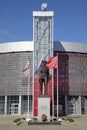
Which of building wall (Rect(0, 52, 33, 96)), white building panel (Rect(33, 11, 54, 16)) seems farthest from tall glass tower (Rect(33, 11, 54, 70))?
building wall (Rect(0, 52, 33, 96))

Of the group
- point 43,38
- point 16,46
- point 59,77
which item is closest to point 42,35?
point 43,38

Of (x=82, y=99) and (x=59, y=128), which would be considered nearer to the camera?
(x=59, y=128)

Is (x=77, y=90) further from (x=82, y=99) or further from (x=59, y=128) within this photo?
(x=59, y=128)

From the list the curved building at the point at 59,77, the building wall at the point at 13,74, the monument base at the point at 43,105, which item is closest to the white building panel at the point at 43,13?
the curved building at the point at 59,77

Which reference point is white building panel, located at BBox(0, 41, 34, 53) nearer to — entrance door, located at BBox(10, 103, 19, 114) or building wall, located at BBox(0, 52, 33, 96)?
building wall, located at BBox(0, 52, 33, 96)

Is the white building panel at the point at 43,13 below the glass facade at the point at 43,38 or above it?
above

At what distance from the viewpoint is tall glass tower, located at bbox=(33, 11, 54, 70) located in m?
69.2

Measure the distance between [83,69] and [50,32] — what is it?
469 inches

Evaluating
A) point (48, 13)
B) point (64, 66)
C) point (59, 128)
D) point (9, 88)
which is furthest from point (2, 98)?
point (59, 128)

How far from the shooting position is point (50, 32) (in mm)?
69375

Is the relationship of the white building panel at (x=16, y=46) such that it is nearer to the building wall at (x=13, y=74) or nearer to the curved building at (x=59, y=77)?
the curved building at (x=59, y=77)

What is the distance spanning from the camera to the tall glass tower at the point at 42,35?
227 feet

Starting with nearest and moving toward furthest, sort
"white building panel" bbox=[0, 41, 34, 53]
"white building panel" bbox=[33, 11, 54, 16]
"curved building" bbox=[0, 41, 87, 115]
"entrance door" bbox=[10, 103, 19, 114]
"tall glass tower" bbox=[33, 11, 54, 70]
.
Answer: "tall glass tower" bbox=[33, 11, 54, 70]
"white building panel" bbox=[33, 11, 54, 16]
"curved building" bbox=[0, 41, 87, 115]
"white building panel" bbox=[0, 41, 34, 53]
"entrance door" bbox=[10, 103, 19, 114]

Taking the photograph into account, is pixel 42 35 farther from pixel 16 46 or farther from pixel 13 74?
pixel 13 74
